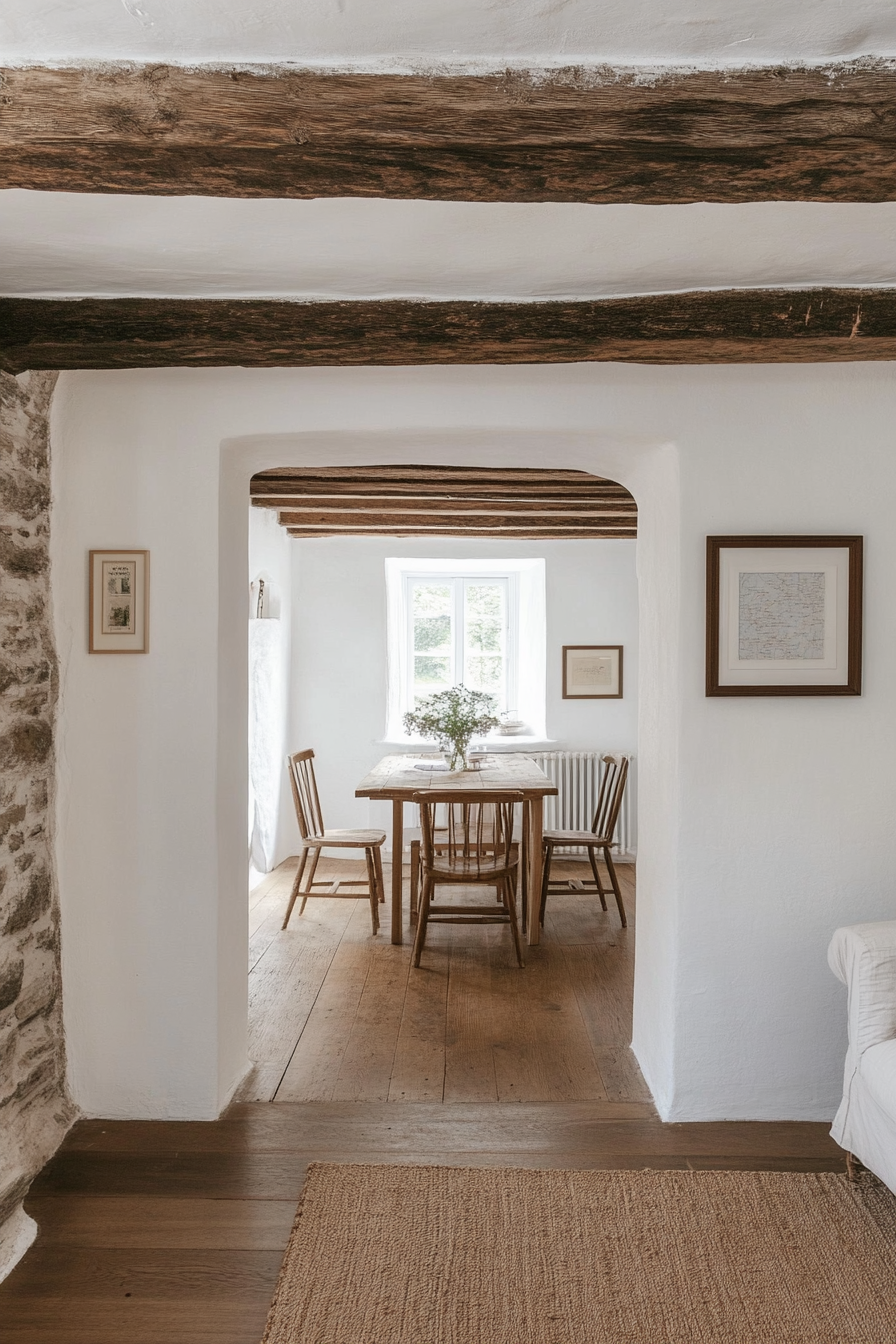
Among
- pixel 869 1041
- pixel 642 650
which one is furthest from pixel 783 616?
pixel 869 1041

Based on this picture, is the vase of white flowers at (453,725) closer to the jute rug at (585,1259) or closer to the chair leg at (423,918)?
the chair leg at (423,918)

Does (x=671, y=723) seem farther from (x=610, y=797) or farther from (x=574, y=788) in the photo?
(x=574, y=788)

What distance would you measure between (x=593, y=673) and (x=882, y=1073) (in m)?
4.29

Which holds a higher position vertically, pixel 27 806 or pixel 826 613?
pixel 826 613

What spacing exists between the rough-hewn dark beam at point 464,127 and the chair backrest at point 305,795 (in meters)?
3.50

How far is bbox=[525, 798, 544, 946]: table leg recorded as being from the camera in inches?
179

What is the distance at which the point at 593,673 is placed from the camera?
21.0 feet

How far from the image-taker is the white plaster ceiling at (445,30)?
50.2 inches

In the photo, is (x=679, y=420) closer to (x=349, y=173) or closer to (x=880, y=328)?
(x=880, y=328)

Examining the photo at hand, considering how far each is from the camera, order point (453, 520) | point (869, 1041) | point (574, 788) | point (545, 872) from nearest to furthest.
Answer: point (869, 1041)
point (545, 872)
point (453, 520)
point (574, 788)

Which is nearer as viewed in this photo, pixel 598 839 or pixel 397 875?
pixel 397 875

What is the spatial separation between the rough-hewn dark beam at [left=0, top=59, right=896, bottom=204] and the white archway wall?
1284 mm

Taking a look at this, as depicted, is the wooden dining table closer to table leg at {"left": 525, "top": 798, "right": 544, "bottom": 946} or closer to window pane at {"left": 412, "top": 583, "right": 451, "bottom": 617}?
table leg at {"left": 525, "top": 798, "right": 544, "bottom": 946}

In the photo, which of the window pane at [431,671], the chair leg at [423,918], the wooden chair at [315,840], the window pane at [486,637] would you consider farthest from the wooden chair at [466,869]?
the window pane at [486,637]
